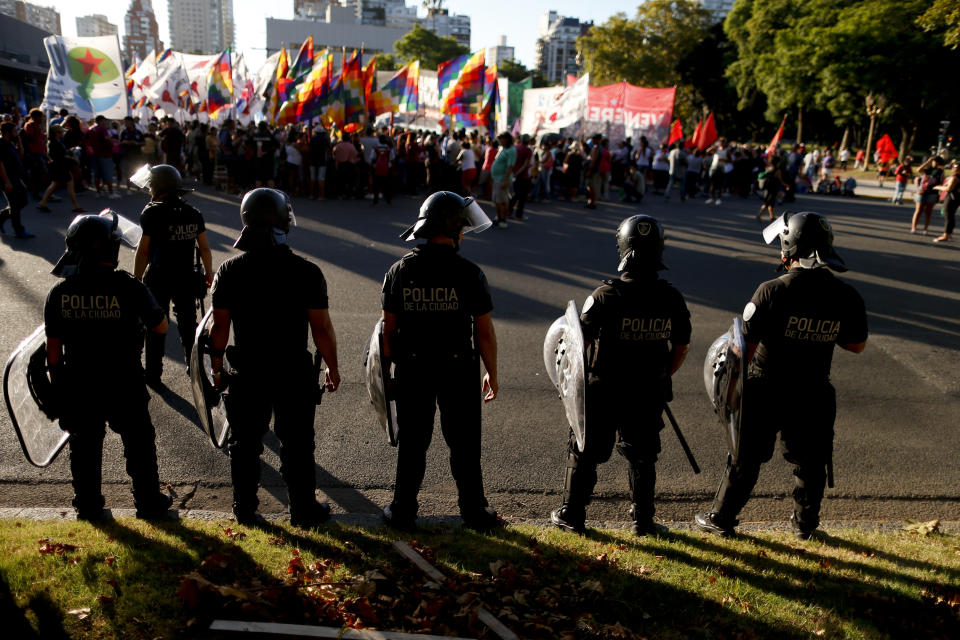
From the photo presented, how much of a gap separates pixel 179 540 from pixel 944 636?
3537 mm

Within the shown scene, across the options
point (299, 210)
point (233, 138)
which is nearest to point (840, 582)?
point (299, 210)

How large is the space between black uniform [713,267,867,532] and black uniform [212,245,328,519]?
91.3 inches

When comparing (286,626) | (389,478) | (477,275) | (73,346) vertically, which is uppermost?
(477,275)

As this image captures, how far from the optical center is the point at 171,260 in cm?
551

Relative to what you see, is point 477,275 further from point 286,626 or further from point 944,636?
point 944,636

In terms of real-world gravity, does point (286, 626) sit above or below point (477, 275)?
below

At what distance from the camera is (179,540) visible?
11.4 ft

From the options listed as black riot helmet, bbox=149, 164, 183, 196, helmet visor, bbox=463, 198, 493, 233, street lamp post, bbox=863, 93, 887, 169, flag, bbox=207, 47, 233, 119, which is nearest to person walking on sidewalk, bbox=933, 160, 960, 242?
helmet visor, bbox=463, 198, 493, 233

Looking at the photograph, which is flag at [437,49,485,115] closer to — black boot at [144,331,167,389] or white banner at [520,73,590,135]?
white banner at [520,73,590,135]

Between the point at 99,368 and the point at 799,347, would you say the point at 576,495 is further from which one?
the point at 99,368

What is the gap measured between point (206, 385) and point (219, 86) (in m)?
20.8

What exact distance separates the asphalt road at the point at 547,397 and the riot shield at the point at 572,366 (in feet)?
3.20

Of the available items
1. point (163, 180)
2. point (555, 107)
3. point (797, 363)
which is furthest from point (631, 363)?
point (555, 107)

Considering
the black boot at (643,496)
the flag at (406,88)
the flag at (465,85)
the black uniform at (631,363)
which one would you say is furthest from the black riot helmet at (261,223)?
the flag at (406,88)
